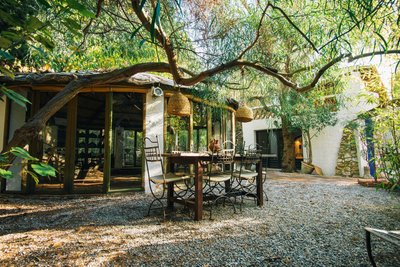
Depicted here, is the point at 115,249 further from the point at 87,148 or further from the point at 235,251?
the point at 87,148

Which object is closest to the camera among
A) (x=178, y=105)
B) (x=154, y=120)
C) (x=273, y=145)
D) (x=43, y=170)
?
(x=43, y=170)

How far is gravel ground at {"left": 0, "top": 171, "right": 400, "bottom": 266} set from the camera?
1976 mm

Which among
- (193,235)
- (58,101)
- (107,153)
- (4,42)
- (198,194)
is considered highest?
(58,101)

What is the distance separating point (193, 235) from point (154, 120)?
3.19m

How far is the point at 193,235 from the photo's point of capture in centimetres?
255

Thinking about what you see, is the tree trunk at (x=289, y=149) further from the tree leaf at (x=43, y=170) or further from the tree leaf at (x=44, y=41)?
the tree leaf at (x=43, y=170)

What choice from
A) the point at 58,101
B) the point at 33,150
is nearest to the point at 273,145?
the point at 33,150

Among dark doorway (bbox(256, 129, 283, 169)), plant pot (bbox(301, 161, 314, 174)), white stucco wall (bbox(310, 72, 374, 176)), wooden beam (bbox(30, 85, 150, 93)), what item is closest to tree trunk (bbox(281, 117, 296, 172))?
plant pot (bbox(301, 161, 314, 174))

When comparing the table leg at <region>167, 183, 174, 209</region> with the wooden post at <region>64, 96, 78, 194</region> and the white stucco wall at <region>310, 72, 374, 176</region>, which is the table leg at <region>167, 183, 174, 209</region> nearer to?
the wooden post at <region>64, 96, 78, 194</region>

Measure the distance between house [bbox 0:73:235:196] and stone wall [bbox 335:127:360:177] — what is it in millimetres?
5315

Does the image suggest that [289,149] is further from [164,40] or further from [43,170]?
[43,170]

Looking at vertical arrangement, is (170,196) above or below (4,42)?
below

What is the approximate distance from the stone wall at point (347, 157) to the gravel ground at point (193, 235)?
484 cm

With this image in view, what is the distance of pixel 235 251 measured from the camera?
2.12 metres
